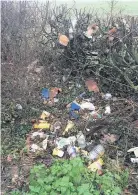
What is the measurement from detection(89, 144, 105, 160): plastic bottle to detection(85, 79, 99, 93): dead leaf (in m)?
1.61

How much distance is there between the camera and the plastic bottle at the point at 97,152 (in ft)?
13.5

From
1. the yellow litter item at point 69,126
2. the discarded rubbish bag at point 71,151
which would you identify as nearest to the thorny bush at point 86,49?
the yellow litter item at point 69,126

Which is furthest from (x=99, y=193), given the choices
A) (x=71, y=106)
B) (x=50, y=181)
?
(x=71, y=106)

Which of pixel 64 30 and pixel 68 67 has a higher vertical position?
pixel 64 30

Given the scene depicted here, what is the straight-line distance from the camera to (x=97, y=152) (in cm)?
419

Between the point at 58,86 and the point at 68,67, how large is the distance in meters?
0.57

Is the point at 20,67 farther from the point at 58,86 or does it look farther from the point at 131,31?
the point at 131,31

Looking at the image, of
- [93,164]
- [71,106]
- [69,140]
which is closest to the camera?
[93,164]

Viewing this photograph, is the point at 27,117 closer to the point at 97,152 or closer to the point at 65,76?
the point at 97,152

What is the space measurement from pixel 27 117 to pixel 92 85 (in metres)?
1.32

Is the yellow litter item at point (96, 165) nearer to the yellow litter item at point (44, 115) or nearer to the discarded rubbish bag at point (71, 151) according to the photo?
the discarded rubbish bag at point (71, 151)

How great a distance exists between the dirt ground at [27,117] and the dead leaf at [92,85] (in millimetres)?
189

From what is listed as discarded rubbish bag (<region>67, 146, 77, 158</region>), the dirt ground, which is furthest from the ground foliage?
discarded rubbish bag (<region>67, 146, 77, 158</region>)

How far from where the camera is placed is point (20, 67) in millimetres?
5367
